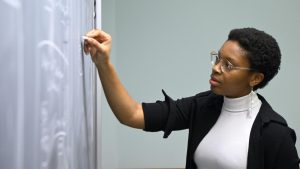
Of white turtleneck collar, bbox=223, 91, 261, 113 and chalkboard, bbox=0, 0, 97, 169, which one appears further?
white turtleneck collar, bbox=223, 91, 261, 113

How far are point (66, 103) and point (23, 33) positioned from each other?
0.33 meters

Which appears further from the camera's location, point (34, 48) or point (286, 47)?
point (286, 47)

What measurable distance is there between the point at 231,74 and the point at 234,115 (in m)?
0.18

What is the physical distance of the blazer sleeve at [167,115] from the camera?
A: 125cm

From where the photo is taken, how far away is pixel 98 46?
1004 millimetres

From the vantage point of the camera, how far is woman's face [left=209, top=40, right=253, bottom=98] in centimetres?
116

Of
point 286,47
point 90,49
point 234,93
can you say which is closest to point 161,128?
point 234,93

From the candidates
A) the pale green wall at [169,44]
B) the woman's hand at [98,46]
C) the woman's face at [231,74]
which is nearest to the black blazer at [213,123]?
the woman's face at [231,74]

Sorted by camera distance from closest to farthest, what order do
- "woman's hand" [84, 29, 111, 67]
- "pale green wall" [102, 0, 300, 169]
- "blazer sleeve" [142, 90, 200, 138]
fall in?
"woman's hand" [84, 29, 111, 67] → "blazer sleeve" [142, 90, 200, 138] → "pale green wall" [102, 0, 300, 169]

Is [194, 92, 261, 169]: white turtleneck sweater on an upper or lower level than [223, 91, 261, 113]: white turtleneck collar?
lower

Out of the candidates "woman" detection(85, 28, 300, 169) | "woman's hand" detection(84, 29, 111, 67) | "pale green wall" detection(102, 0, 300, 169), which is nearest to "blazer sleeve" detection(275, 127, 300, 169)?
"woman" detection(85, 28, 300, 169)

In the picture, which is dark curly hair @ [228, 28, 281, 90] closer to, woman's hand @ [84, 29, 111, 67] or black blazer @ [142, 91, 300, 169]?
black blazer @ [142, 91, 300, 169]

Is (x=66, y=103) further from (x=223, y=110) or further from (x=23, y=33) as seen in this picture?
(x=223, y=110)

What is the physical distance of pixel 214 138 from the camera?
1241 mm
